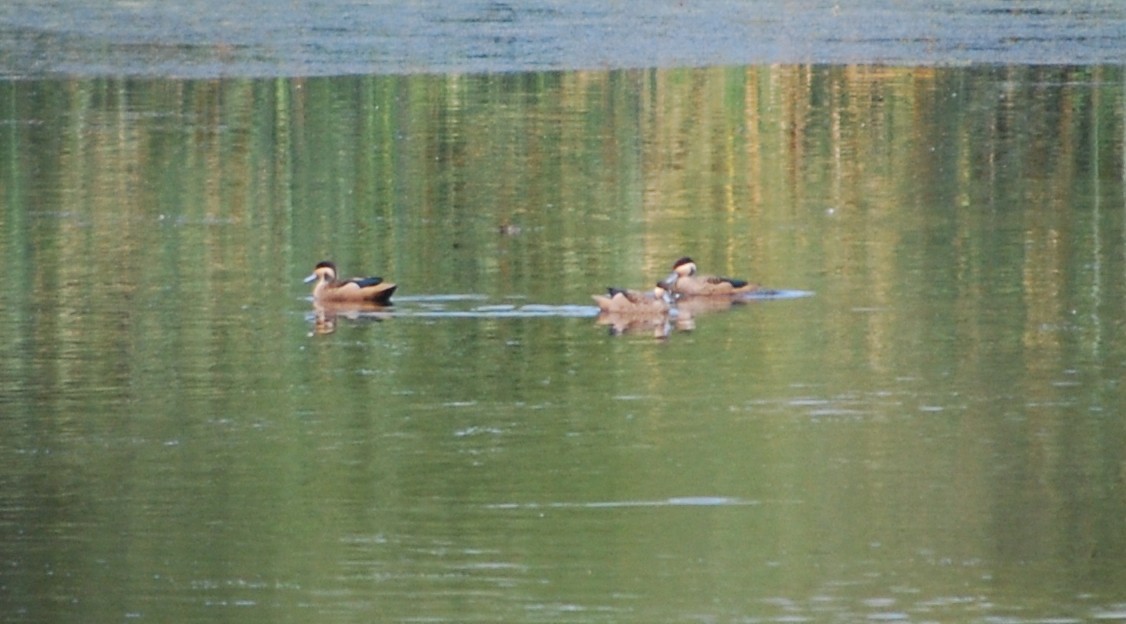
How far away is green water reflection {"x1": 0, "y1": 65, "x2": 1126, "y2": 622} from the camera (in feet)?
28.7

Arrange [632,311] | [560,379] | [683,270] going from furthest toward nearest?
[683,270]
[632,311]
[560,379]

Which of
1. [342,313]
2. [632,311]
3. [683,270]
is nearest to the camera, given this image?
[632,311]

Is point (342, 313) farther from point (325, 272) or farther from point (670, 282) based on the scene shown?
point (670, 282)

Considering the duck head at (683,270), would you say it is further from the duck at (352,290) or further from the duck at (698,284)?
the duck at (352,290)

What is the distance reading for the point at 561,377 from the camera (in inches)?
479

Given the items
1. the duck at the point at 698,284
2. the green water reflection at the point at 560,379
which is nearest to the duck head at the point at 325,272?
the green water reflection at the point at 560,379

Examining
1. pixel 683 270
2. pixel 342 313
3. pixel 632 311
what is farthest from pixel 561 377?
pixel 683 270

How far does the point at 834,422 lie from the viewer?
10906 millimetres

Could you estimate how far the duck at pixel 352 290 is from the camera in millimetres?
14398

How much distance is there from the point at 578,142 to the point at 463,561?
13.2m

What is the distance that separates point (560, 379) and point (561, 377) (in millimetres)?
55

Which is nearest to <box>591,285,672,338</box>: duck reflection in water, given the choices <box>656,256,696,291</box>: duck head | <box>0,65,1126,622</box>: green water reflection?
<box>0,65,1126,622</box>: green water reflection

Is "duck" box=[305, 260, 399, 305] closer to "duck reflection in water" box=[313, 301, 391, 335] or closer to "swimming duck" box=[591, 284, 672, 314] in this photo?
"duck reflection in water" box=[313, 301, 391, 335]

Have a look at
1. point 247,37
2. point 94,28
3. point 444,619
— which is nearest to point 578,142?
point 247,37
